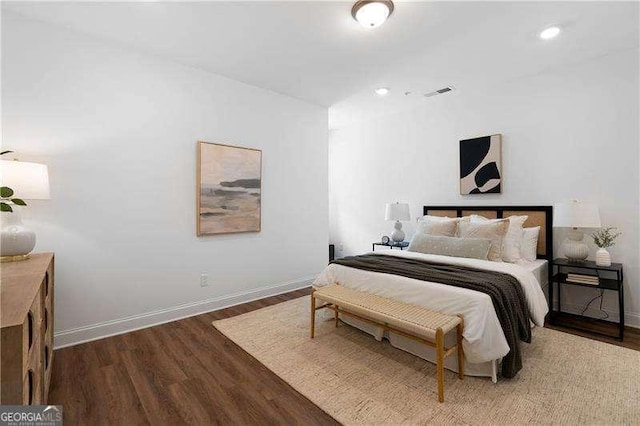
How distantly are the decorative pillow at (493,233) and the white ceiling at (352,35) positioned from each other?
1731 mm

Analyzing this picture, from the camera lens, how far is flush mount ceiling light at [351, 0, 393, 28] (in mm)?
2090

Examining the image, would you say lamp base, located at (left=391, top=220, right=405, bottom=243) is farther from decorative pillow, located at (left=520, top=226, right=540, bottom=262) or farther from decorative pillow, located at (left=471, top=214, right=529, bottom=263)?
decorative pillow, located at (left=520, top=226, right=540, bottom=262)

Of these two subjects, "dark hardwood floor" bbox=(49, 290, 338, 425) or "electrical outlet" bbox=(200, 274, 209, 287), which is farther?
"electrical outlet" bbox=(200, 274, 209, 287)

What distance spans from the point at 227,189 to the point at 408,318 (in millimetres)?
2452

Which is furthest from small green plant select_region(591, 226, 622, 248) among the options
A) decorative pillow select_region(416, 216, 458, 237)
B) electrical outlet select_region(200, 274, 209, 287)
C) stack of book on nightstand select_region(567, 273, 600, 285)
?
electrical outlet select_region(200, 274, 209, 287)

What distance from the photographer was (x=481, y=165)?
3758 millimetres

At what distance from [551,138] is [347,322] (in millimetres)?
3081

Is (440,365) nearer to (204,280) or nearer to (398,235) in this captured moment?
(204,280)

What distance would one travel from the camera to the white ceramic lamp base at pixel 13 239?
6.12ft

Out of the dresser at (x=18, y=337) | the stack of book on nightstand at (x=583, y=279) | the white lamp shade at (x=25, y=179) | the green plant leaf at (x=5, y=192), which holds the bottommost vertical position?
the stack of book on nightstand at (x=583, y=279)

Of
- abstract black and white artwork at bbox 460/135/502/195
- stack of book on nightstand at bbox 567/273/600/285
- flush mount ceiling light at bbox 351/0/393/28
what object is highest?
flush mount ceiling light at bbox 351/0/393/28

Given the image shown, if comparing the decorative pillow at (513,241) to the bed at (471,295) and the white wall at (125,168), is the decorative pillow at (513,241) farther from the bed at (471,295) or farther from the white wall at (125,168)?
the white wall at (125,168)

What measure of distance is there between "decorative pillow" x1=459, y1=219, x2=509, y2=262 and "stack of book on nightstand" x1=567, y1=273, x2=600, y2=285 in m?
0.65

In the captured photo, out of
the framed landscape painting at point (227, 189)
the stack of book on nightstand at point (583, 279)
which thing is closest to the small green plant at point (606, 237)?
the stack of book on nightstand at point (583, 279)
